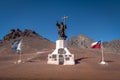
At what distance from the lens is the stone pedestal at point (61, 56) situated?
1562 inches

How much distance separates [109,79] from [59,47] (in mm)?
20046

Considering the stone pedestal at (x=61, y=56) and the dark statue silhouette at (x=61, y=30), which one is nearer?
the stone pedestal at (x=61, y=56)

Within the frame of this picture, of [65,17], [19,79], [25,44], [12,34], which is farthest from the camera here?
[12,34]

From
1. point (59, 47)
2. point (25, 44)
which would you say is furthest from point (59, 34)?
point (25, 44)

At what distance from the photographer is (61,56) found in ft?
133

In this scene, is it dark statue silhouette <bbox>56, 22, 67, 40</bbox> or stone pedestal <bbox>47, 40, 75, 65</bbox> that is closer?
stone pedestal <bbox>47, 40, 75, 65</bbox>

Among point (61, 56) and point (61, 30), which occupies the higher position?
point (61, 30)

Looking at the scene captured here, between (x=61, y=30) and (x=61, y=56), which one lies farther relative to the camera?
(x=61, y=30)

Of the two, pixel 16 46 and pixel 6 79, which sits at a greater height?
pixel 16 46

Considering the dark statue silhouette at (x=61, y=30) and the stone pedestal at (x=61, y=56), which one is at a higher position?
the dark statue silhouette at (x=61, y=30)

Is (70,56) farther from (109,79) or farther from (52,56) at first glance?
(109,79)

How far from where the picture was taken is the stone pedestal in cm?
3966

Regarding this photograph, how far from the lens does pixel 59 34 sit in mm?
42344

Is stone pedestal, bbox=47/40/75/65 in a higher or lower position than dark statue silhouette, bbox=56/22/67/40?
lower
